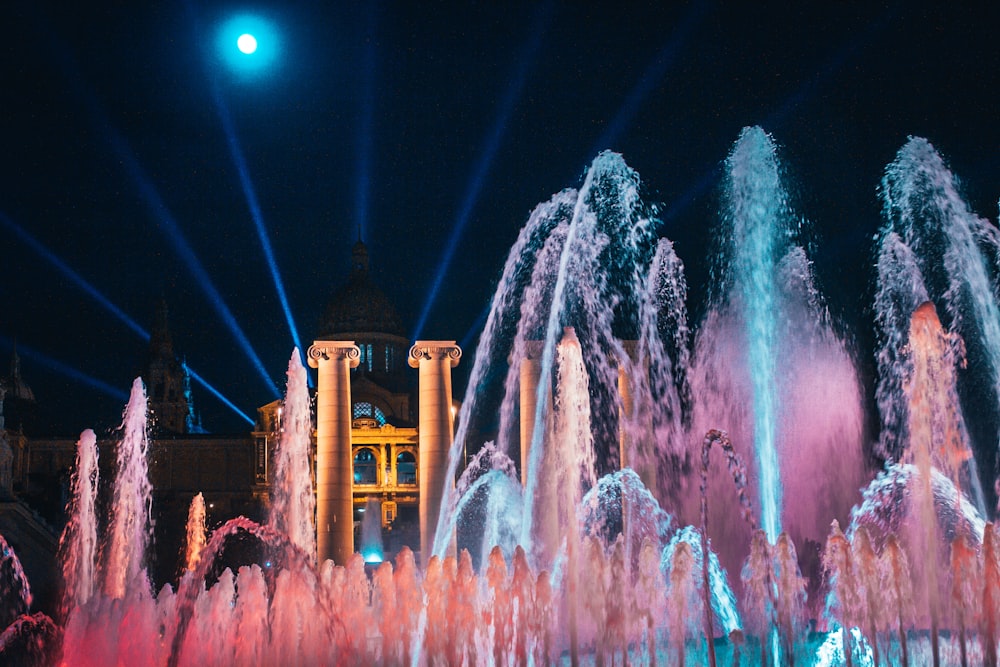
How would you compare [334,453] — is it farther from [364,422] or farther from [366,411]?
[366,411]

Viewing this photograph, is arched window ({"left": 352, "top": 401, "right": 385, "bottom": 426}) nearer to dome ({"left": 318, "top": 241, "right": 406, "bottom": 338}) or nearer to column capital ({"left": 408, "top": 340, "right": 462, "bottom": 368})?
dome ({"left": 318, "top": 241, "right": 406, "bottom": 338})

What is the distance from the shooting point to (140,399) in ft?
163

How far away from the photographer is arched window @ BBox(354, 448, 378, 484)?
91000 mm

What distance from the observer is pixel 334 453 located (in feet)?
132

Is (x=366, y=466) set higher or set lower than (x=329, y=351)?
higher

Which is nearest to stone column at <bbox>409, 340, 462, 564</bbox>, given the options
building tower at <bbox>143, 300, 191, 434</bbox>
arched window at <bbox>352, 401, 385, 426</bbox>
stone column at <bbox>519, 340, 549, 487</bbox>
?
stone column at <bbox>519, 340, 549, 487</bbox>

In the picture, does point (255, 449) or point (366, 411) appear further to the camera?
point (366, 411)

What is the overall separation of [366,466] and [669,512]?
44.4 metres

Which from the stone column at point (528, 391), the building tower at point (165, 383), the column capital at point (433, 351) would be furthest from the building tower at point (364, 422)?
the building tower at point (165, 383)

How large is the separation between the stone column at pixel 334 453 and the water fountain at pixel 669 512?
0.85 m

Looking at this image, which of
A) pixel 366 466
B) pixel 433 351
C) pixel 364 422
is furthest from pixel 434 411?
pixel 366 466

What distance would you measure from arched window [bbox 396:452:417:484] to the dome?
52.0ft

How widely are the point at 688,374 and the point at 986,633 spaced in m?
29.9

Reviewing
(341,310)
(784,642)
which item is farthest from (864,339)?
(341,310)
